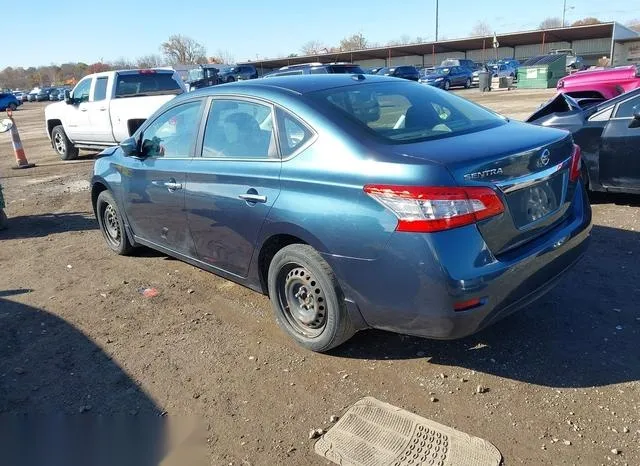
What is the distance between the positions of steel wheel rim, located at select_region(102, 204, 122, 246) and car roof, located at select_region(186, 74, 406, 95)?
2222 millimetres

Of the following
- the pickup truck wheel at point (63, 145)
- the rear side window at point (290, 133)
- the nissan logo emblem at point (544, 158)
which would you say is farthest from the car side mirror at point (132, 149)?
the pickup truck wheel at point (63, 145)

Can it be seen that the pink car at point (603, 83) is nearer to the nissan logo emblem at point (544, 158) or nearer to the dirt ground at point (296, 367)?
the dirt ground at point (296, 367)

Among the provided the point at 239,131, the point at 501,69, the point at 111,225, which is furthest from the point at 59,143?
the point at 501,69

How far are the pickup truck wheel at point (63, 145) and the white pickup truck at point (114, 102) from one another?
55cm

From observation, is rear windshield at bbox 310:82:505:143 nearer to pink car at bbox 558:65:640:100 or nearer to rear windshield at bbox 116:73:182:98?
pink car at bbox 558:65:640:100

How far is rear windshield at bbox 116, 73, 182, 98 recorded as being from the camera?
39.1ft

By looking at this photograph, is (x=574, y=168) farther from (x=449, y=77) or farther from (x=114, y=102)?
(x=449, y=77)

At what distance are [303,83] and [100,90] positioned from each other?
987cm

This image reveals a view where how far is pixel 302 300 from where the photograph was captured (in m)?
3.70

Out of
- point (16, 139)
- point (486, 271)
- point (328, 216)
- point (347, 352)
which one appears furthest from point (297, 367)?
point (16, 139)

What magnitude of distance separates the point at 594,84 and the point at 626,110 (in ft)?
16.6

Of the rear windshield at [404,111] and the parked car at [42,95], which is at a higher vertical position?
the rear windshield at [404,111]

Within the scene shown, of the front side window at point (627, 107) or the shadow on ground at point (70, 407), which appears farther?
the front side window at point (627, 107)

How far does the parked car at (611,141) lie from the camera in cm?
619
